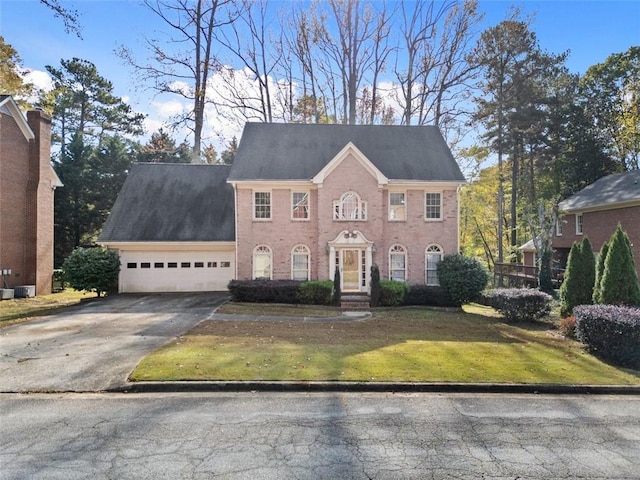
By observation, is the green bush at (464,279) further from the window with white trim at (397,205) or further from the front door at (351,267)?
the front door at (351,267)

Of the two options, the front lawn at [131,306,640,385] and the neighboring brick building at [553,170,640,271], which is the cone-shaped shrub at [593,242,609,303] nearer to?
the front lawn at [131,306,640,385]

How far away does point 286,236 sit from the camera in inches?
797

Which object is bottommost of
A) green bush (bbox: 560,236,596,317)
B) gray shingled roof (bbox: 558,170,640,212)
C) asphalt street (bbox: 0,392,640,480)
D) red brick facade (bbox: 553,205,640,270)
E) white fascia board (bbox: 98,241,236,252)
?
asphalt street (bbox: 0,392,640,480)

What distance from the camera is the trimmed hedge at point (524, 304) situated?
14.8 m

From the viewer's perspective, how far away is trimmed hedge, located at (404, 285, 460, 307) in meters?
18.3

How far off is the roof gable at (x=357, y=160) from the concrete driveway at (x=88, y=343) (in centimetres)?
824

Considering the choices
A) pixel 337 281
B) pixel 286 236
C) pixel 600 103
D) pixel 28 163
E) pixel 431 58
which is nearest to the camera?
pixel 337 281

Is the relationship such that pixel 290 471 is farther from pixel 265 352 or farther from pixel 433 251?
pixel 433 251

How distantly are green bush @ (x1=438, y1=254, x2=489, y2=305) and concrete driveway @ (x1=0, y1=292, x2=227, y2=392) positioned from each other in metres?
11.1

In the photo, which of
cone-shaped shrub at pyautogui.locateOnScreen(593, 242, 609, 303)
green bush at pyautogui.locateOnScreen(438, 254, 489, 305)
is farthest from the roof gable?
cone-shaped shrub at pyautogui.locateOnScreen(593, 242, 609, 303)

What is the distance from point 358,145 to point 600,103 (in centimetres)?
2686

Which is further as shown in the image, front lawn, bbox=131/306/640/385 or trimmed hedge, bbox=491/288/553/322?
trimmed hedge, bbox=491/288/553/322

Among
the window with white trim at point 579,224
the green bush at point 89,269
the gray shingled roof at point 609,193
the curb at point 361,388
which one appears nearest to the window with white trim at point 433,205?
the gray shingled roof at point 609,193

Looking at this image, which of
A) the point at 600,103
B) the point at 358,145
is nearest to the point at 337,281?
the point at 358,145
